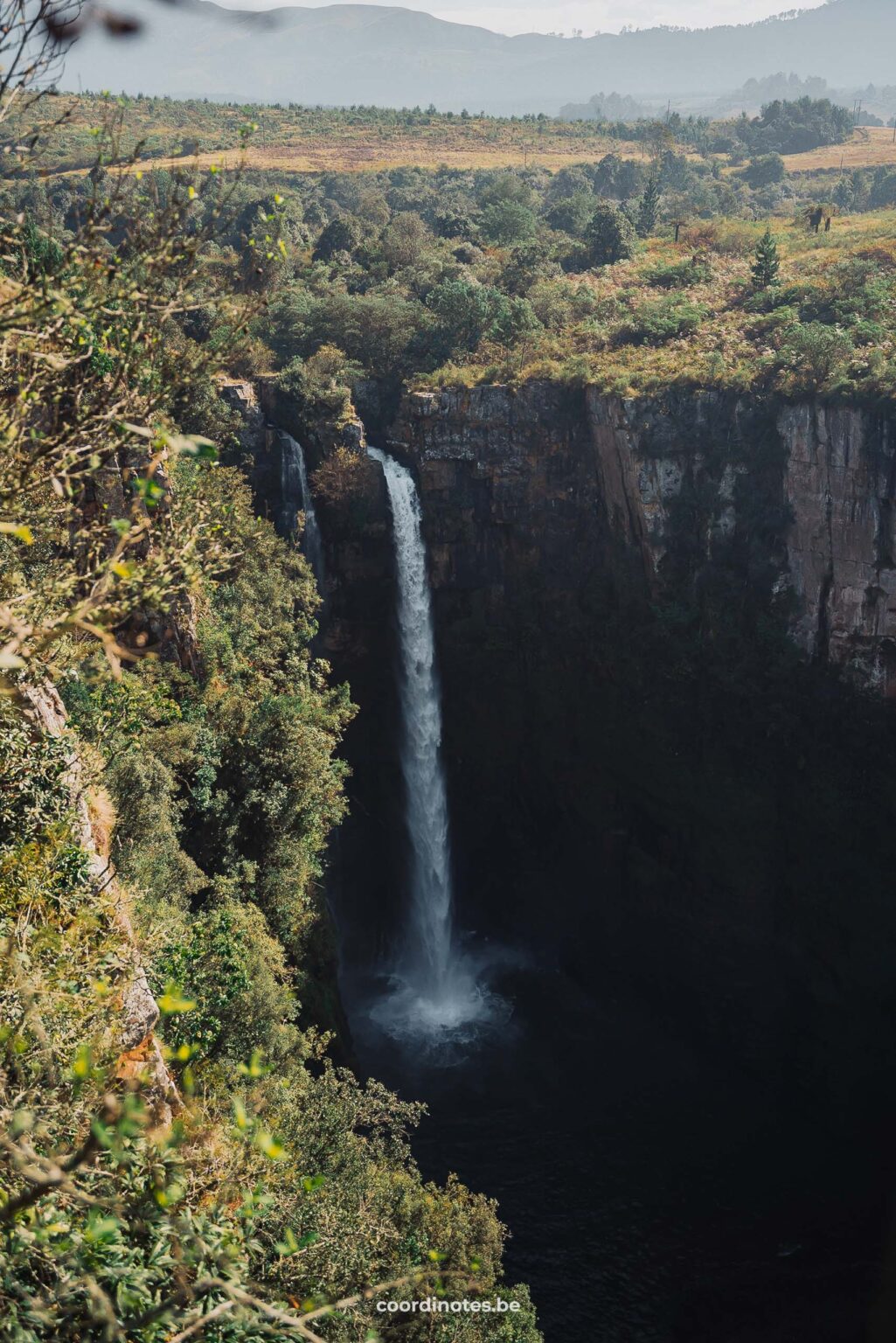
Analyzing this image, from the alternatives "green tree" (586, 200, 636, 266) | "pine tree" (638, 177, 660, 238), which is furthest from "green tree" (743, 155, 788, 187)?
"green tree" (586, 200, 636, 266)

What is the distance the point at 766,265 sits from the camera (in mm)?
30031

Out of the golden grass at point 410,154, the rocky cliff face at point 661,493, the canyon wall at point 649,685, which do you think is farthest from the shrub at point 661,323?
the golden grass at point 410,154

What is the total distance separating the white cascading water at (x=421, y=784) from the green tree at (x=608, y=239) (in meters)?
15.3

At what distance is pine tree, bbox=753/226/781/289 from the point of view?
1177 inches

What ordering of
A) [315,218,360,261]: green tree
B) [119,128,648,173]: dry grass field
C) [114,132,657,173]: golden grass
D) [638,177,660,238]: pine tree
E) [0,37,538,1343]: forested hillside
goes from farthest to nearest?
[119,128,648,173]: dry grass field < [114,132,657,173]: golden grass < [638,177,660,238]: pine tree < [315,218,360,261]: green tree < [0,37,538,1343]: forested hillside

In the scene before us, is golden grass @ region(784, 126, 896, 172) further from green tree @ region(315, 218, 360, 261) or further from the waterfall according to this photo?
the waterfall

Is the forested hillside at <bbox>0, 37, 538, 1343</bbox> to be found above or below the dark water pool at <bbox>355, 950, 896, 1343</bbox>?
above

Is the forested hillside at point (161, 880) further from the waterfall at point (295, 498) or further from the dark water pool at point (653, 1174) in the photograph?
the dark water pool at point (653, 1174)

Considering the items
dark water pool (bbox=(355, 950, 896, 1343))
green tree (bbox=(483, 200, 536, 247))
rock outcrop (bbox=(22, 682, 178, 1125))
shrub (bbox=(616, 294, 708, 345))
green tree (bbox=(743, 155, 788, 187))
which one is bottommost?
dark water pool (bbox=(355, 950, 896, 1343))

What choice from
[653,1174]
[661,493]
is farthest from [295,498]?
[653,1174]

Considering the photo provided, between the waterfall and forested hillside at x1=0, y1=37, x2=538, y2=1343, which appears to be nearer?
forested hillside at x1=0, y1=37, x2=538, y2=1343

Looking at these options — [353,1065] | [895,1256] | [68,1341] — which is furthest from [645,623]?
[68,1341]

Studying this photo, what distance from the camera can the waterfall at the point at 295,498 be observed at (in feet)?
86.4

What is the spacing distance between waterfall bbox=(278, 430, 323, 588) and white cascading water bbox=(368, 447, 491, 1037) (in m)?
2.23
